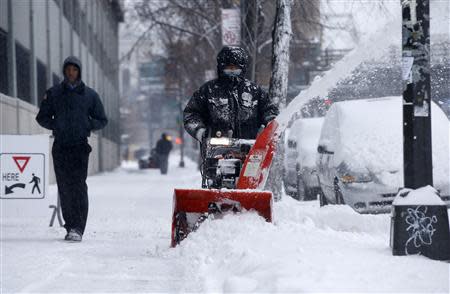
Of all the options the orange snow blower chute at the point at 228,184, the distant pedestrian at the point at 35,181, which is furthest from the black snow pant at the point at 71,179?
the orange snow blower chute at the point at 228,184

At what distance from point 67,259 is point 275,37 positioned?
25.5 feet

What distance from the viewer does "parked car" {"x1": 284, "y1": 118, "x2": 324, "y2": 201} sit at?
594 inches

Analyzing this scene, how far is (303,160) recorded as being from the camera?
51.7 feet

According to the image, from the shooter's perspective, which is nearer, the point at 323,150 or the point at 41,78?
the point at 323,150

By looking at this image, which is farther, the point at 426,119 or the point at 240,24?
the point at 240,24

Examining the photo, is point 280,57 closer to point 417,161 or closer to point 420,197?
point 417,161

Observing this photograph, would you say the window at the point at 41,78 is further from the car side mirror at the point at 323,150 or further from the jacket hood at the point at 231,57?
the jacket hood at the point at 231,57

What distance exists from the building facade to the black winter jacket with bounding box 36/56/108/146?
7.00 meters

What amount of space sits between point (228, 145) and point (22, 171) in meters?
3.70

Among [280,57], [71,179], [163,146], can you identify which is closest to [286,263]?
[71,179]

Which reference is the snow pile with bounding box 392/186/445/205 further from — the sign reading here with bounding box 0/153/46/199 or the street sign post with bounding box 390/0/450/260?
the sign reading here with bounding box 0/153/46/199

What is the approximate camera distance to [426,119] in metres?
6.22

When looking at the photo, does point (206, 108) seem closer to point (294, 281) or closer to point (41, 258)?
point (41, 258)

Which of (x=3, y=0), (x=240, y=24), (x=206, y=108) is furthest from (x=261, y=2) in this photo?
(x=206, y=108)
